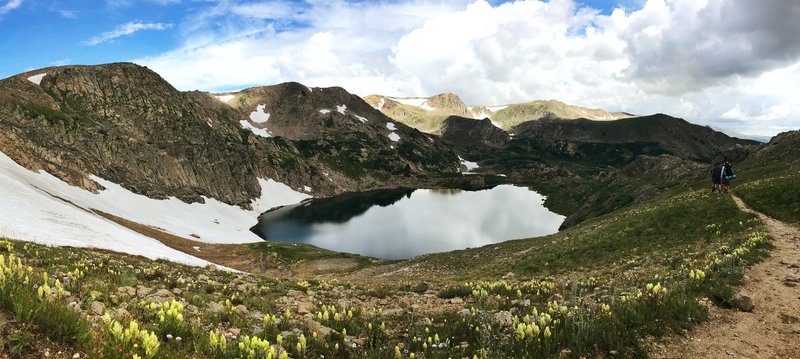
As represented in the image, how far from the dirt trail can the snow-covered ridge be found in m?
37.7

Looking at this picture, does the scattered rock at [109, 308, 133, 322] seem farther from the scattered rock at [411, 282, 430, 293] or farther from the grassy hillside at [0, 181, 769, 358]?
the scattered rock at [411, 282, 430, 293]

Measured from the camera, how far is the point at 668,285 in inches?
456

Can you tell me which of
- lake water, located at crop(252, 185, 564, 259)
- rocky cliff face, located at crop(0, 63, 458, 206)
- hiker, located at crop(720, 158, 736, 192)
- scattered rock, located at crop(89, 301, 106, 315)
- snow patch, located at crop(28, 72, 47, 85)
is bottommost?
lake water, located at crop(252, 185, 564, 259)

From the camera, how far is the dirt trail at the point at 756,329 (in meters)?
8.05

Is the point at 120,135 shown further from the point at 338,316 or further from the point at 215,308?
the point at 338,316

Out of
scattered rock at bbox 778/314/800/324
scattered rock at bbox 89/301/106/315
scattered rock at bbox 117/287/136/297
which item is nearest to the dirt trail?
scattered rock at bbox 778/314/800/324

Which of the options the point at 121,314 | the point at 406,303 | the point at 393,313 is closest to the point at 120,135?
the point at 406,303

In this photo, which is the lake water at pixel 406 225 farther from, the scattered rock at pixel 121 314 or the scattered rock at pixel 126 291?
the scattered rock at pixel 121 314

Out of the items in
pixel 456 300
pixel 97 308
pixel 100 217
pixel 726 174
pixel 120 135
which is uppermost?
pixel 120 135

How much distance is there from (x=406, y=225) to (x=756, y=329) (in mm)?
125050

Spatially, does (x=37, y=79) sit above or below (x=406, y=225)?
above

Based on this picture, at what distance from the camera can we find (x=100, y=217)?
59.3 m

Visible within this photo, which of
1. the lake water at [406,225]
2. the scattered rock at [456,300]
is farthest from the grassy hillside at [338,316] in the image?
the lake water at [406,225]

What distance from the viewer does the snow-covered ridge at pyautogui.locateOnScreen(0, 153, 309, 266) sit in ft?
117
